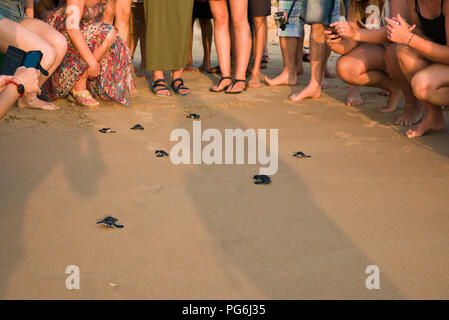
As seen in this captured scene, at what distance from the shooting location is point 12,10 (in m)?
3.34

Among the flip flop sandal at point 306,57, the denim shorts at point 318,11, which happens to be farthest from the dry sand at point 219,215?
the flip flop sandal at point 306,57

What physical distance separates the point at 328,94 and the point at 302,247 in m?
3.21

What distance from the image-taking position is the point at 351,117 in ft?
13.6

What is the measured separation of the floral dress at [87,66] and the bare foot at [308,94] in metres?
1.49

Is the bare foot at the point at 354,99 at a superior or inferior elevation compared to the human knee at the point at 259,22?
inferior

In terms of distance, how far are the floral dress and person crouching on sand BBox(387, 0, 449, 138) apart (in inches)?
87.9

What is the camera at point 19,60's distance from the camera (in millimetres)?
2217

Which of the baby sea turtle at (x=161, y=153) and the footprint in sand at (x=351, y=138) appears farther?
the footprint in sand at (x=351, y=138)

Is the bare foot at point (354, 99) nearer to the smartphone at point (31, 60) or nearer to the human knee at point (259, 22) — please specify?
the human knee at point (259, 22)

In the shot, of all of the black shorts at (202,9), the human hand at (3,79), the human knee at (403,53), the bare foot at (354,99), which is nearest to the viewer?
the human hand at (3,79)

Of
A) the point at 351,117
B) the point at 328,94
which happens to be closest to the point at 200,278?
the point at 351,117

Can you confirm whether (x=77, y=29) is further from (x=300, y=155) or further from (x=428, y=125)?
(x=428, y=125)

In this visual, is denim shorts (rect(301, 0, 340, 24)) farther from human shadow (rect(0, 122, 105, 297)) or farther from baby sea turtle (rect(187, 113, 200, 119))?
human shadow (rect(0, 122, 105, 297))
